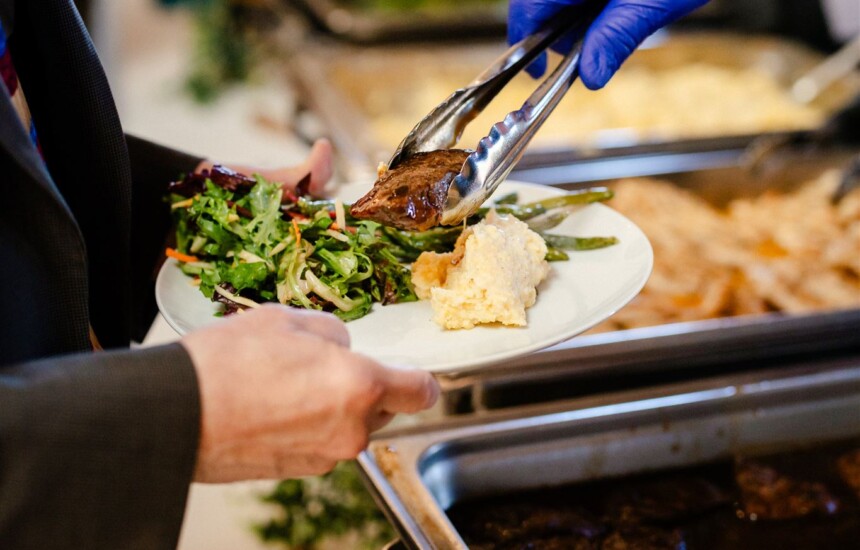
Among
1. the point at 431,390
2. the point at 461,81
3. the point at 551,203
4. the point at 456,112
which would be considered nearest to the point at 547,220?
the point at 551,203

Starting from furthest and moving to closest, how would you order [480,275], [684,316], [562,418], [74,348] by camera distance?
[684,316] → [562,418] → [480,275] → [74,348]

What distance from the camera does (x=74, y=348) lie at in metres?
1.41

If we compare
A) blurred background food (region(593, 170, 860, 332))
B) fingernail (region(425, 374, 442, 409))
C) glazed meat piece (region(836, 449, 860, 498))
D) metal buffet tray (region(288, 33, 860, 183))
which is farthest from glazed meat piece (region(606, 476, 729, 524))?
metal buffet tray (region(288, 33, 860, 183))

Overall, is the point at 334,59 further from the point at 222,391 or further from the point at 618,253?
the point at 222,391

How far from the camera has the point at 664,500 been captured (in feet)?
6.79

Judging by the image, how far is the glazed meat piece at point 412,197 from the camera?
158 centimetres

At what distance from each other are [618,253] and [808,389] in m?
0.95

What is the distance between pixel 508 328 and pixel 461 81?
385 cm

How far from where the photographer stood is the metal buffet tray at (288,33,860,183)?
424 cm

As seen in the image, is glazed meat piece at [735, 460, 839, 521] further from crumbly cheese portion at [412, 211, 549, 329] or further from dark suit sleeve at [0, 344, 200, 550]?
dark suit sleeve at [0, 344, 200, 550]

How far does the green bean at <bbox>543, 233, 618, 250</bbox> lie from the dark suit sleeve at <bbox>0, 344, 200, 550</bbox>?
3.22 feet

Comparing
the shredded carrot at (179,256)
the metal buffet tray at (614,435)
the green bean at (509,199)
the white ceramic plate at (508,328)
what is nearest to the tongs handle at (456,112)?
the green bean at (509,199)

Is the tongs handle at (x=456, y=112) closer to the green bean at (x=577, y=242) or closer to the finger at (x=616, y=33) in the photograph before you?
the finger at (x=616, y=33)

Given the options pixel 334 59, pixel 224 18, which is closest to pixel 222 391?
pixel 334 59
